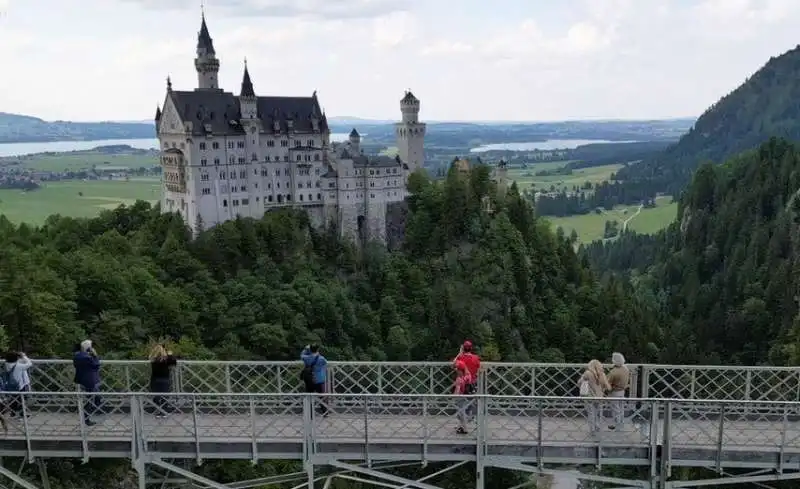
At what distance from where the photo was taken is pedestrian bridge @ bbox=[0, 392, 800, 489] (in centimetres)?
1311

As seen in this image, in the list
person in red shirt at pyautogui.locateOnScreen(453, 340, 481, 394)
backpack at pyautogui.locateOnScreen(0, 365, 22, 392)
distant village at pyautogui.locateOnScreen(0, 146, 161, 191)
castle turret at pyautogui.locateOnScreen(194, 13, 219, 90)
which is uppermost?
castle turret at pyautogui.locateOnScreen(194, 13, 219, 90)

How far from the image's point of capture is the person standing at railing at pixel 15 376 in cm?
→ 1411

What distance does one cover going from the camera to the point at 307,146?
76.6 meters

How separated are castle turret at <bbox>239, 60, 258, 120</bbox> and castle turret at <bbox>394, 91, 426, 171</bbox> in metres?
22.1

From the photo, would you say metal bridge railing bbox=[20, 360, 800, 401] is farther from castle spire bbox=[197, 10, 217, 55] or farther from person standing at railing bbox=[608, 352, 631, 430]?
castle spire bbox=[197, 10, 217, 55]

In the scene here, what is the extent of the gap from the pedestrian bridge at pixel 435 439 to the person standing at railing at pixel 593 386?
22 cm

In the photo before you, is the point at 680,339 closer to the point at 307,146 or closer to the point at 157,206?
the point at 307,146

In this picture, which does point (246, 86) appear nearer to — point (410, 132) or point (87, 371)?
point (410, 132)

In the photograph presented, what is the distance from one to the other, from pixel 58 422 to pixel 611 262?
14056cm

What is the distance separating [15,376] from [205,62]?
6659 centimetres

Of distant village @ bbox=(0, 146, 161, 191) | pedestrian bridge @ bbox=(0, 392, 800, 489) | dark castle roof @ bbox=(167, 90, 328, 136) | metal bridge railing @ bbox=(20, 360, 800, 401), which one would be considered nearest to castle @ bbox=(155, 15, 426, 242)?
dark castle roof @ bbox=(167, 90, 328, 136)

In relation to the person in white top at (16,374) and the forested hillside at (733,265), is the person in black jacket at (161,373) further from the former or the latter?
the forested hillside at (733,265)

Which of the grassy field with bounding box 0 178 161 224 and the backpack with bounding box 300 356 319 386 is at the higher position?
the backpack with bounding box 300 356 319 386

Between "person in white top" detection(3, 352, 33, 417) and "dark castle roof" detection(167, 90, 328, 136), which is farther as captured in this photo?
"dark castle roof" detection(167, 90, 328, 136)
